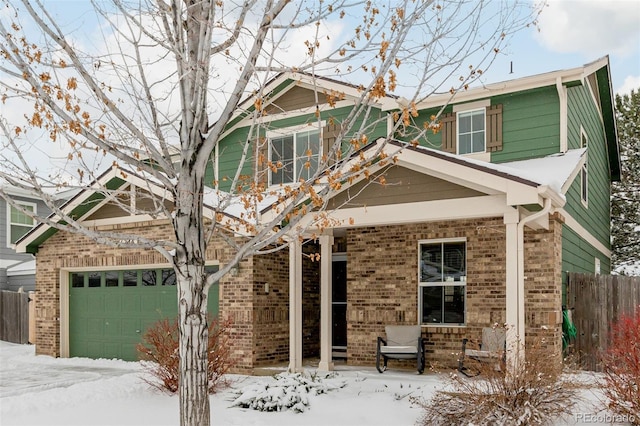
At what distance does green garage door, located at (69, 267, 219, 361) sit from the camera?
12883 millimetres

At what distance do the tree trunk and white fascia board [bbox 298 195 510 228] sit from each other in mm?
2868

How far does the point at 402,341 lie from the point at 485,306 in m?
1.57

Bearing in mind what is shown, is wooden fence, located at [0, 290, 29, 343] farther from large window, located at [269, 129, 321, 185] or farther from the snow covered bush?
the snow covered bush

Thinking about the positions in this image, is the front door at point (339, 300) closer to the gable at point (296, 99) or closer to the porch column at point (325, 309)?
the porch column at point (325, 309)

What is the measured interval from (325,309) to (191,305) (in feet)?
18.0

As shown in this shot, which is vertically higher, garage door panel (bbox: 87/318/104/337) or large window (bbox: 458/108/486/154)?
large window (bbox: 458/108/486/154)

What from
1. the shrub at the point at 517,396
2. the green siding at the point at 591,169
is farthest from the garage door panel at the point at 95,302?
the green siding at the point at 591,169

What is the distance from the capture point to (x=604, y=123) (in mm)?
16797

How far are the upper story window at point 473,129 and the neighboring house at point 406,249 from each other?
1.0 inches

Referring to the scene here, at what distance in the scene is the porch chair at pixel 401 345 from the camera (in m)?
10.4

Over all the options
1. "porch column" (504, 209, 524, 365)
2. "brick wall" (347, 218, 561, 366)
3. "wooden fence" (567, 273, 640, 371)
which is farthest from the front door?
"porch column" (504, 209, 524, 365)

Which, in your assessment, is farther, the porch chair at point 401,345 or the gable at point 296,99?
the gable at point 296,99

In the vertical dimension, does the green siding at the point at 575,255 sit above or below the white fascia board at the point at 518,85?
below

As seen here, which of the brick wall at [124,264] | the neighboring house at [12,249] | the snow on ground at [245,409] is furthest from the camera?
the neighboring house at [12,249]
